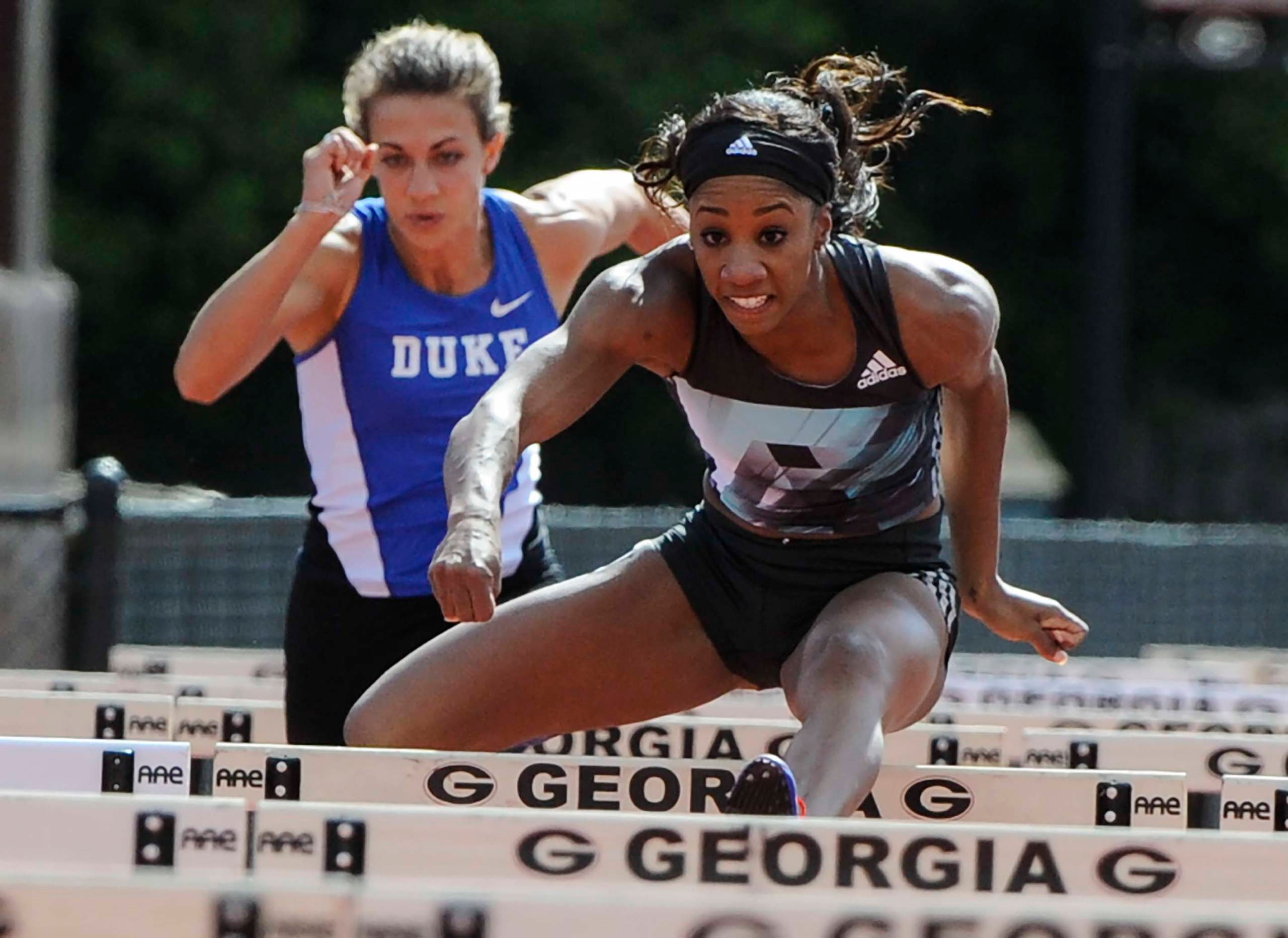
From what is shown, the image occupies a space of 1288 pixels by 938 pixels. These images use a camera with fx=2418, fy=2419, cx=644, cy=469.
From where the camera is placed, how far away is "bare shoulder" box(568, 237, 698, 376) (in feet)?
14.1

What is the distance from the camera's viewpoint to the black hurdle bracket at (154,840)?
11.6 ft

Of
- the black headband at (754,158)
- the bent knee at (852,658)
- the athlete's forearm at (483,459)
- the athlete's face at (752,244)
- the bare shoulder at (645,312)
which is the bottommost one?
the bent knee at (852,658)

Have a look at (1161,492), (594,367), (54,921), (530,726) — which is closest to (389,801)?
(530,726)

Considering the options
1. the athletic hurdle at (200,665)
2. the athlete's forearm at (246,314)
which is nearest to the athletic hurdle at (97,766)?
the athlete's forearm at (246,314)

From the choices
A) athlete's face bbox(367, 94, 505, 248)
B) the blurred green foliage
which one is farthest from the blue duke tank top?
the blurred green foliage

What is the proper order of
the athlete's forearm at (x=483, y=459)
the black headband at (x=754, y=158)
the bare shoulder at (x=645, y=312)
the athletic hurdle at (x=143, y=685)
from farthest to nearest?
the athletic hurdle at (x=143, y=685) → the bare shoulder at (x=645, y=312) → the black headband at (x=754, y=158) → the athlete's forearm at (x=483, y=459)

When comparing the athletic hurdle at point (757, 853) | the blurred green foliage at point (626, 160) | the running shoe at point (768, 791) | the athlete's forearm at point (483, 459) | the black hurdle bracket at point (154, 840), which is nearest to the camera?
the athletic hurdle at point (757, 853)

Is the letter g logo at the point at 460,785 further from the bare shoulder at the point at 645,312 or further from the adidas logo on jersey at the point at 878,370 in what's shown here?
the adidas logo on jersey at the point at 878,370

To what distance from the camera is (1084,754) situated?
5.00 meters

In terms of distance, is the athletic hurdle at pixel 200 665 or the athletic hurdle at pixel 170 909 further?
the athletic hurdle at pixel 200 665

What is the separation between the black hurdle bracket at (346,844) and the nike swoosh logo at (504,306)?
1982mm

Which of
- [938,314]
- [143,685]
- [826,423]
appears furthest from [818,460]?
[143,685]

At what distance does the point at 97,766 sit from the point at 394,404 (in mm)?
1191

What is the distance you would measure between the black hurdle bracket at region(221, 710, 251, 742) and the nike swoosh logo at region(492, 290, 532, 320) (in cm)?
101
